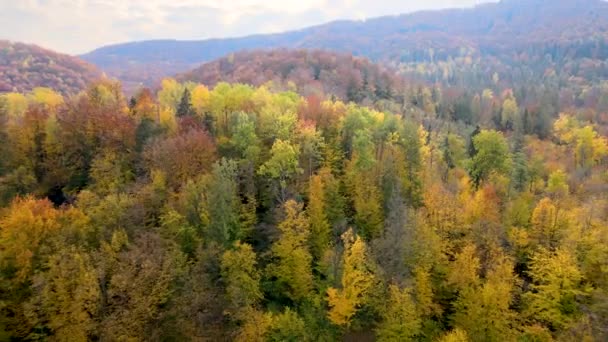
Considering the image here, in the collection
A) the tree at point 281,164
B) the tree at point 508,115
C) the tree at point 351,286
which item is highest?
the tree at point 281,164

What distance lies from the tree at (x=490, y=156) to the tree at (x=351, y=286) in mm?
27869

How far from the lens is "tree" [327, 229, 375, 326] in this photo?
1716 inches

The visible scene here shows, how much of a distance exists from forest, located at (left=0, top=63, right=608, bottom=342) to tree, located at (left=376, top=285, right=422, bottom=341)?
19 cm

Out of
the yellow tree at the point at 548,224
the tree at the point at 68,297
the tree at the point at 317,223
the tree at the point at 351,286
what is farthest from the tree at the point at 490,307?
the tree at the point at 68,297

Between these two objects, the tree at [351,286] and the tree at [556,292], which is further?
the tree at [351,286]

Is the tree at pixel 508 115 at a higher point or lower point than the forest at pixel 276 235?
lower

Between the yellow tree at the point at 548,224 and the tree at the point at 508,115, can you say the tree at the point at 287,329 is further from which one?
the tree at the point at 508,115

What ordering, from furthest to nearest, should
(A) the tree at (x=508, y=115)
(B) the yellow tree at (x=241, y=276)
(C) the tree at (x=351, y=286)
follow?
(A) the tree at (x=508, y=115) < (C) the tree at (x=351, y=286) < (B) the yellow tree at (x=241, y=276)

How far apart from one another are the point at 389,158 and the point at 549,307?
22910 mm

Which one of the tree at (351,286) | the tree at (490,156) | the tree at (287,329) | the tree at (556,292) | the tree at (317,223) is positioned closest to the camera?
the tree at (556,292)

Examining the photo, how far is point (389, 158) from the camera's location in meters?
56.1

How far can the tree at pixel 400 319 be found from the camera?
4184 cm

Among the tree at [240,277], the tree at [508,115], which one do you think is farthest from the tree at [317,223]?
the tree at [508,115]

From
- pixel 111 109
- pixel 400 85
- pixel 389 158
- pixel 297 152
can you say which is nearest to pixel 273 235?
pixel 297 152
